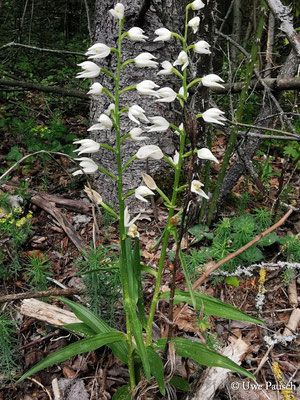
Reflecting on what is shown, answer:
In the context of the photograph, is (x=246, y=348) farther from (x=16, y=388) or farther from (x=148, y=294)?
(x=16, y=388)

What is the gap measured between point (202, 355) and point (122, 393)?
21.1 inches

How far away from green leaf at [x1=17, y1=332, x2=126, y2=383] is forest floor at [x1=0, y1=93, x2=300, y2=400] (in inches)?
11.1

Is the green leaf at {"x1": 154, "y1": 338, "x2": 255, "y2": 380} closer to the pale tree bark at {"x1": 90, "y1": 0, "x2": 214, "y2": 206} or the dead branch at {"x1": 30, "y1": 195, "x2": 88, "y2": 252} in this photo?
the dead branch at {"x1": 30, "y1": 195, "x2": 88, "y2": 252}

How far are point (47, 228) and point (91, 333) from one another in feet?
4.77

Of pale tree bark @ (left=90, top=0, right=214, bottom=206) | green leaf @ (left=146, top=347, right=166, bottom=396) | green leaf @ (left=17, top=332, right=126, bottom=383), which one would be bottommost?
green leaf @ (left=146, top=347, right=166, bottom=396)

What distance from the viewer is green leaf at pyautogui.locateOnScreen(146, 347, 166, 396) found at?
1.52 meters

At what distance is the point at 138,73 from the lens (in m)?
3.04

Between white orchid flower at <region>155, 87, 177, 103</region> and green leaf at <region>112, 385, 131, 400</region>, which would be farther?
green leaf at <region>112, 385, 131, 400</region>

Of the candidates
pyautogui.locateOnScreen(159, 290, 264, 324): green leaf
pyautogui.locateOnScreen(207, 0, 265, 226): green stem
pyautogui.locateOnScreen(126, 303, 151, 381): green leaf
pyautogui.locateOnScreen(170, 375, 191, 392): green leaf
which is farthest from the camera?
pyautogui.locateOnScreen(207, 0, 265, 226): green stem

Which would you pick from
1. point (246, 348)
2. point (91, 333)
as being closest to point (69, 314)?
point (91, 333)

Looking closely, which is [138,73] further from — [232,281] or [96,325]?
[96,325]

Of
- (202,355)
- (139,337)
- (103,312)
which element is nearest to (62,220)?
(103,312)

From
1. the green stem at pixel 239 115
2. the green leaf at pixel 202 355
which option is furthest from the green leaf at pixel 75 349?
the green stem at pixel 239 115

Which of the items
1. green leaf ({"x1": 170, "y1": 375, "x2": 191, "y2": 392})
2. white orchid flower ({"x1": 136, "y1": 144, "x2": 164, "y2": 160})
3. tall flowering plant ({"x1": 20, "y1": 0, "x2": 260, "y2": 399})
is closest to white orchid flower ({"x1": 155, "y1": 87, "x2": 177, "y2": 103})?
tall flowering plant ({"x1": 20, "y1": 0, "x2": 260, "y2": 399})
